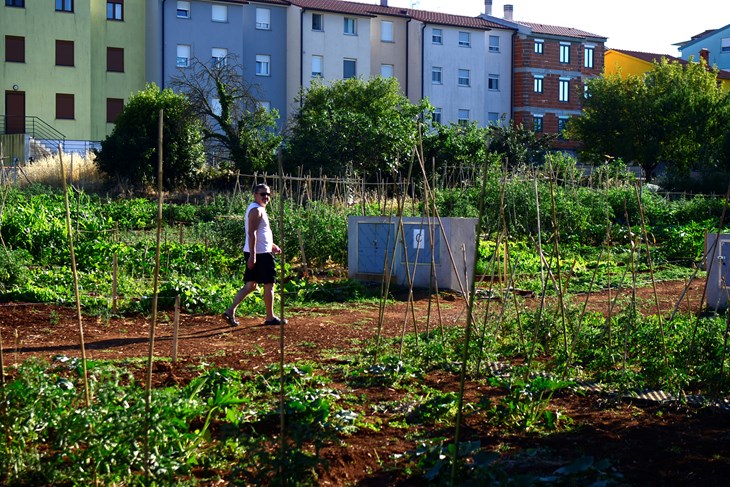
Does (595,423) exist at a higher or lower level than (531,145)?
lower

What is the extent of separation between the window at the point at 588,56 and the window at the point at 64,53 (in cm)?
2809

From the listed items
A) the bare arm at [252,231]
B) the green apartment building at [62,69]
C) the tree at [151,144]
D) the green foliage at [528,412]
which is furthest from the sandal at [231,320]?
the green apartment building at [62,69]

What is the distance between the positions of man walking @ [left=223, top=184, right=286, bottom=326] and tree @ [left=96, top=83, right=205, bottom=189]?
2087 centimetres

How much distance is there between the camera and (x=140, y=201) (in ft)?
78.2

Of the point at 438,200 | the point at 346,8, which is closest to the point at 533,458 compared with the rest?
the point at 438,200

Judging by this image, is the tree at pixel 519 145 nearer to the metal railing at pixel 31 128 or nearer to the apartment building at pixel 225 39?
the apartment building at pixel 225 39

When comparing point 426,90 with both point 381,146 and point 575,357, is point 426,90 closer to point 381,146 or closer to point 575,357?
point 381,146

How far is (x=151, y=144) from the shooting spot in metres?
30.2

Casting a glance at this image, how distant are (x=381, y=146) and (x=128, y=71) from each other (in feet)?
59.3

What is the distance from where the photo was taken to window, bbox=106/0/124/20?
4245 cm

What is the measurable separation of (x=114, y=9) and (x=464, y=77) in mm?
18159

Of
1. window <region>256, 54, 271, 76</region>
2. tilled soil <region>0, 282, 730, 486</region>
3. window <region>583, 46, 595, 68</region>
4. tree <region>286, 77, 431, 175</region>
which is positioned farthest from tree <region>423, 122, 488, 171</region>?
window <region>583, 46, 595, 68</region>

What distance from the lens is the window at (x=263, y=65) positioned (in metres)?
44.9

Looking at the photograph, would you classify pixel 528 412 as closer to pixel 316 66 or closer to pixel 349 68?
pixel 316 66
